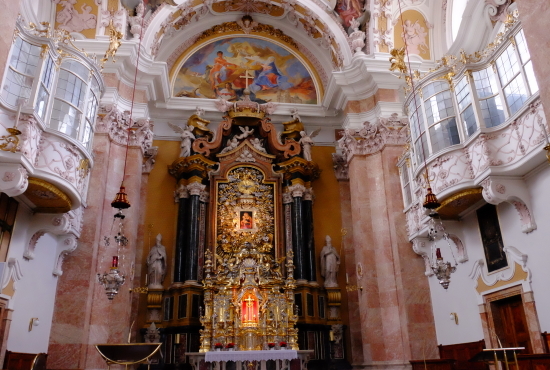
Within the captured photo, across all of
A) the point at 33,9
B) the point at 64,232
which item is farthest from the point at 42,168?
the point at 33,9

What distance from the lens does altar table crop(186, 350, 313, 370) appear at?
11945 millimetres

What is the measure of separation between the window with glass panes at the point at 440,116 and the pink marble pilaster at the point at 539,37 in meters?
4.72

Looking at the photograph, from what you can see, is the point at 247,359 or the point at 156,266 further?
the point at 156,266

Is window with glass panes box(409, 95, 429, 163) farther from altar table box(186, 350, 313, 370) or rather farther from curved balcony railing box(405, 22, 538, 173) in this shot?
altar table box(186, 350, 313, 370)

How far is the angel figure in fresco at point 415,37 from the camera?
16.3 metres

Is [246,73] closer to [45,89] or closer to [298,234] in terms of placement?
[298,234]

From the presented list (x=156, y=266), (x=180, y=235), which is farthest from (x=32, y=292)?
(x=180, y=235)

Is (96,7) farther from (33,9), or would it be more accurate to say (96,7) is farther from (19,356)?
(19,356)

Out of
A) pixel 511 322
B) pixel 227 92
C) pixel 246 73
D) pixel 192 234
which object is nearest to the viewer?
pixel 511 322

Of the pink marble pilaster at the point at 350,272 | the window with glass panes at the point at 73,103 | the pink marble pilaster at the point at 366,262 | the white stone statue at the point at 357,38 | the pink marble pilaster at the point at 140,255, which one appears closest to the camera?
the window with glass panes at the point at 73,103

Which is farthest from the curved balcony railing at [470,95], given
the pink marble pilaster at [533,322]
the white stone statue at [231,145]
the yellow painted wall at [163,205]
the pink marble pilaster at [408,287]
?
the yellow painted wall at [163,205]

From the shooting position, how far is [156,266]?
47.6 ft

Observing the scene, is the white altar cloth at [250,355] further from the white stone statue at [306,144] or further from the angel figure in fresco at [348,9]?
the angel figure in fresco at [348,9]

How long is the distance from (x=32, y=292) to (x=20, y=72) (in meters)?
4.52
